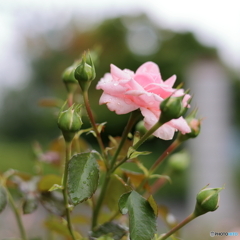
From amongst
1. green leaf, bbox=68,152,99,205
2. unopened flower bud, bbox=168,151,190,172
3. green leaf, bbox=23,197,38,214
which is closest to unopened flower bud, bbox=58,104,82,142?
green leaf, bbox=68,152,99,205

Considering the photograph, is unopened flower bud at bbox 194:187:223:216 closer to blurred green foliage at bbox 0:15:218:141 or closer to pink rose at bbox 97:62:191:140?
pink rose at bbox 97:62:191:140

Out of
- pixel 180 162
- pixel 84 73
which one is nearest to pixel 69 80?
pixel 84 73

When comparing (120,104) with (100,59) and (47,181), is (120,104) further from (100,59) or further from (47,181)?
(100,59)

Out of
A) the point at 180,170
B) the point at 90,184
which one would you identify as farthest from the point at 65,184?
the point at 180,170

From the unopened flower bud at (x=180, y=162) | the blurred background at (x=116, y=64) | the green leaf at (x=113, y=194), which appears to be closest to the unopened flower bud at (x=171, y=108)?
the green leaf at (x=113, y=194)

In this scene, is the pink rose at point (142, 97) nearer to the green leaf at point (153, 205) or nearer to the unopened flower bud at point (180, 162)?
the green leaf at point (153, 205)

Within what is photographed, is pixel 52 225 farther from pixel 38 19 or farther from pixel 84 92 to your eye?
pixel 38 19
